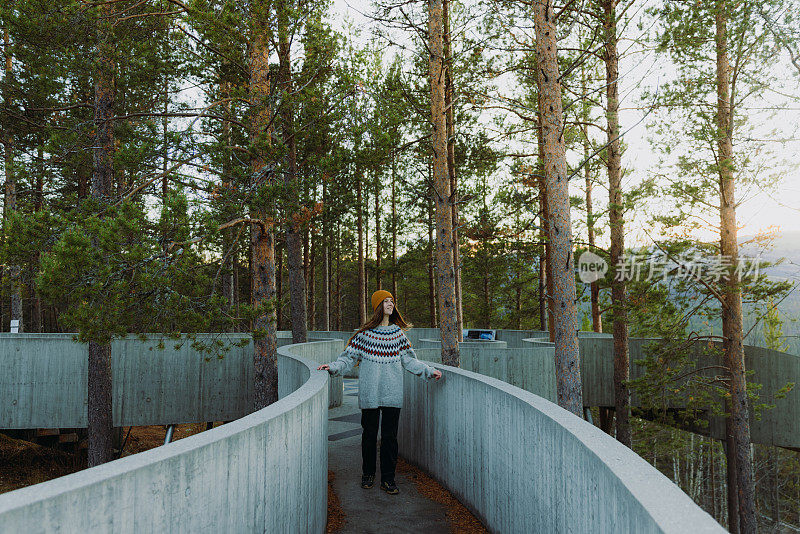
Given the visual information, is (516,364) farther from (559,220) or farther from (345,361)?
(345,361)

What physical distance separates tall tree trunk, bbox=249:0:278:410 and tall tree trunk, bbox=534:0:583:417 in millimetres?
4210

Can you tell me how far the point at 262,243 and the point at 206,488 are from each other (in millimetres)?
7202

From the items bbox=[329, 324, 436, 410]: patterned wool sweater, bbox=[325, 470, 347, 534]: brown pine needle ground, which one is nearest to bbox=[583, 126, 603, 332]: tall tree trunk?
bbox=[329, 324, 436, 410]: patterned wool sweater

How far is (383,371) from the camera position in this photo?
5.43 m

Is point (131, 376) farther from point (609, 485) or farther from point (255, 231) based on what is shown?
point (609, 485)

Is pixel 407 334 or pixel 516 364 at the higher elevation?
pixel 516 364

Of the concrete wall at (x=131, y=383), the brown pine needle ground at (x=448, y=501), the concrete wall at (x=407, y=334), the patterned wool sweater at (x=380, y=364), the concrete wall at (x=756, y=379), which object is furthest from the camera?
the concrete wall at (x=407, y=334)

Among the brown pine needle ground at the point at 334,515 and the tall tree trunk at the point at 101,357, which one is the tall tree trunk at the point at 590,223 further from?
the tall tree trunk at the point at 101,357

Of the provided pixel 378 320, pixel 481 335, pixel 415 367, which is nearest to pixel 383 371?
pixel 415 367

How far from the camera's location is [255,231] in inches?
373

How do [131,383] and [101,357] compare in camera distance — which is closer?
[101,357]

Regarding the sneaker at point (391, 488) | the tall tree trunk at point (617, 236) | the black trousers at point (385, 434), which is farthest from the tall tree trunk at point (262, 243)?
the tall tree trunk at point (617, 236)

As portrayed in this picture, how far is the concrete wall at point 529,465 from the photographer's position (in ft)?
6.34

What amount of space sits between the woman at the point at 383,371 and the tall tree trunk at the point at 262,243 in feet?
11.6
